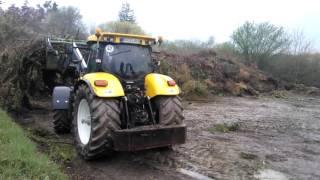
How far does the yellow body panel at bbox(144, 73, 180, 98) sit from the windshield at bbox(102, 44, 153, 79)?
30 centimetres

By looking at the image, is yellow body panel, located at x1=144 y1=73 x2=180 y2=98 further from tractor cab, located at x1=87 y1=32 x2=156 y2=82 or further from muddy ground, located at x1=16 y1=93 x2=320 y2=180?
muddy ground, located at x1=16 y1=93 x2=320 y2=180

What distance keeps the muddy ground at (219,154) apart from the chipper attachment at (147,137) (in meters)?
0.43

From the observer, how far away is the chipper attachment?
7.12 m

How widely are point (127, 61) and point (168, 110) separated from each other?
4.53 feet

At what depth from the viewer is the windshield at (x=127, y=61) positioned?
8477mm

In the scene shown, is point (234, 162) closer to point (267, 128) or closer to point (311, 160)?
point (311, 160)

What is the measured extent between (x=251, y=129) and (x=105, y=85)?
536 cm

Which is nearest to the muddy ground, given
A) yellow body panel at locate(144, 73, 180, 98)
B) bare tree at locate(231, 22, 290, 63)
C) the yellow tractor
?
the yellow tractor

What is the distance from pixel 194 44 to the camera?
3375 cm

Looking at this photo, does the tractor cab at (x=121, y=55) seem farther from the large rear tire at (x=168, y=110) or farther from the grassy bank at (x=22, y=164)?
the grassy bank at (x=22, y=164)

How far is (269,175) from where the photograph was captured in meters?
7.08

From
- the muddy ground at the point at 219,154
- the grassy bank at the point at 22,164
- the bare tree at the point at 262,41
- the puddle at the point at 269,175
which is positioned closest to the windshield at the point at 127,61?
the muddy ground at the point at 219,154

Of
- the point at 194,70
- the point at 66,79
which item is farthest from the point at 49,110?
the point at 194,70

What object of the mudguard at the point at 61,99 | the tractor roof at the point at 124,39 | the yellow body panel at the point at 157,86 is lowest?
the mudguard at the point at 61,99
